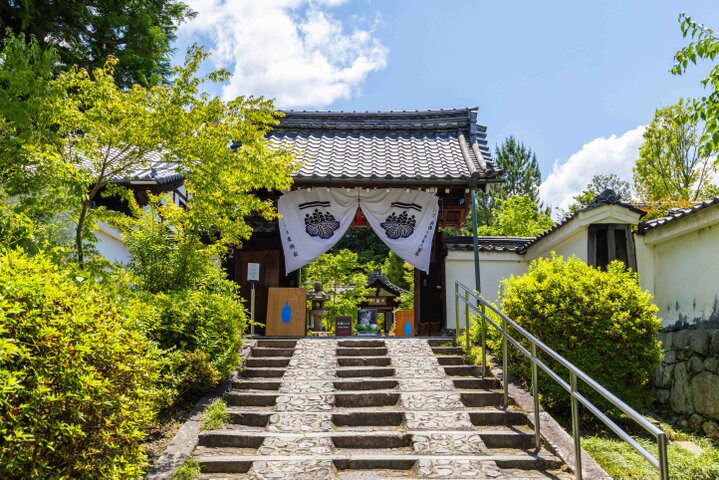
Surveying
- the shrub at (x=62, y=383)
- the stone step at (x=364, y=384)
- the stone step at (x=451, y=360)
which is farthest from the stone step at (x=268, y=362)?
the shrub at (x=62, y=383)

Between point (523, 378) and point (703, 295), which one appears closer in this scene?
point (523, 378)

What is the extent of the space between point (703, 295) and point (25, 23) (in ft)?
45.8

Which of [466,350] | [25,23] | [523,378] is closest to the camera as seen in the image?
[523,378]

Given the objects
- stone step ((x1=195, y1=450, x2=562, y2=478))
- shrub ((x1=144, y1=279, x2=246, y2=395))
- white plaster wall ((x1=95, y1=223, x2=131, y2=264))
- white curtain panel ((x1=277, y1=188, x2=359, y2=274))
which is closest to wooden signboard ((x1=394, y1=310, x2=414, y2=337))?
white curtain panel ((x1=277, y1=188, x2=359, y2=274))

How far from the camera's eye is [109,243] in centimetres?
1010

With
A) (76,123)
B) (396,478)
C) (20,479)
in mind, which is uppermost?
(76,123)

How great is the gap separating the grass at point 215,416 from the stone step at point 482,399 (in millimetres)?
2823

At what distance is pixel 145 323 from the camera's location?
524 centimetres

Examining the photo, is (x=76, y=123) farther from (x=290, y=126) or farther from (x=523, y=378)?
(x=290, y=126)

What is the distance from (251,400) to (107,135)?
3.48m

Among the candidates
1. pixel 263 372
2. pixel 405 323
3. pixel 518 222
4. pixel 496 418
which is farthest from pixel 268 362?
pixel 518 222

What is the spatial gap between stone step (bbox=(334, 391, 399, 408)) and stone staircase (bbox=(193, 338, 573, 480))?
1 cm

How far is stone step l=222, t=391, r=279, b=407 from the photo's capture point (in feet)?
21.7

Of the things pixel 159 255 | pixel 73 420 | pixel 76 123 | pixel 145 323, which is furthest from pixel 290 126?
pixel 73 420
